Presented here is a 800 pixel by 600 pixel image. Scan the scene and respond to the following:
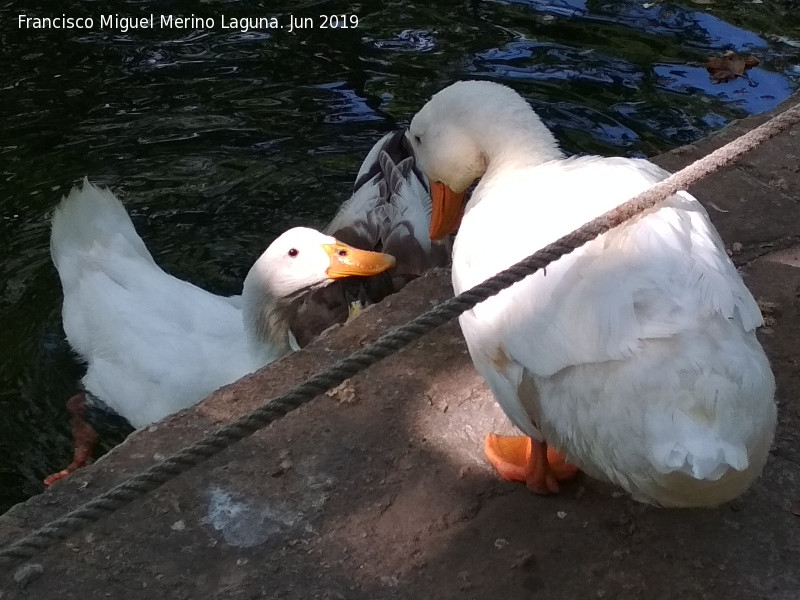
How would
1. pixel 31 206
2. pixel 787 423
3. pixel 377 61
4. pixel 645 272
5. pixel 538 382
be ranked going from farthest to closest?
pixel 377 61, pixel 31 206, pixel 787 423, pixel 538 382, pixel 645 272

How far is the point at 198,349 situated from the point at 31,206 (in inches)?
73.0

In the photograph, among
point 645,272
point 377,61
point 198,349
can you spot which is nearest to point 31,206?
point 198,349

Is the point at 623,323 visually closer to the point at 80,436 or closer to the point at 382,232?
the point at 382,232

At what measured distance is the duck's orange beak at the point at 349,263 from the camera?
3.78 m

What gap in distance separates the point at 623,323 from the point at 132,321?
2.84m

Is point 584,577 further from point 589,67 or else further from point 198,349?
point 589,67

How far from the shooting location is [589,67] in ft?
20.2

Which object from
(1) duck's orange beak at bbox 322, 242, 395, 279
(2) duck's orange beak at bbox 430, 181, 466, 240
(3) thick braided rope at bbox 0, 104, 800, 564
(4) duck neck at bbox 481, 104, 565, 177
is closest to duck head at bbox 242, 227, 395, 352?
(1) duck's orange beak at bbox 322, 242, 395, 279

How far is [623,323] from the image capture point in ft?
5.92

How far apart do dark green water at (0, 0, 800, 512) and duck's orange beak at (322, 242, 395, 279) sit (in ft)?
4.14

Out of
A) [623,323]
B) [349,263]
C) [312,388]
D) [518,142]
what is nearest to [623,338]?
[623,323]

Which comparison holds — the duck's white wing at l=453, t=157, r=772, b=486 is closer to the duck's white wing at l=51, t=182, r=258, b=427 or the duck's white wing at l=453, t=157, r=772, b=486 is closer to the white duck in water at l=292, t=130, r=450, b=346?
the white duck in water at l=292, t=130, r=450, b=346

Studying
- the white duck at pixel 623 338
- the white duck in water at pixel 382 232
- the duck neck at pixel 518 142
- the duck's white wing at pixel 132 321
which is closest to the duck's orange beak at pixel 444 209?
the duck neck at pixel 518 142

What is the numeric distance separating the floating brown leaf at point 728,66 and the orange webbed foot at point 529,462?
4172mm
